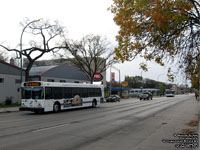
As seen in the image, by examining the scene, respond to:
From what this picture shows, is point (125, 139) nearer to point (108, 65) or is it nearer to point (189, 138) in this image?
point (189, 138)

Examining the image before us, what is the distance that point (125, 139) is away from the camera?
9148 mm

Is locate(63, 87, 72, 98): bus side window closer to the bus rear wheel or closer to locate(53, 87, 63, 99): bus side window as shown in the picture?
locate(53, 87, 63, 99): bus side window

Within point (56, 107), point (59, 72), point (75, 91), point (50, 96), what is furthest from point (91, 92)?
point (59, 72)

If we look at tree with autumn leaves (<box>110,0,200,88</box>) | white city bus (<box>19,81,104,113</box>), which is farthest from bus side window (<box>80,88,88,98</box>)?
tree with autumn leaves (<box>110,0,200,88</box>)

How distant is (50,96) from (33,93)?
145 centimetres

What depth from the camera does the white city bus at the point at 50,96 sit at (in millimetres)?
19984

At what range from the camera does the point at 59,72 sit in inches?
1719

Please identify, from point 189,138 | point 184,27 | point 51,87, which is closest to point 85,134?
point 189,138

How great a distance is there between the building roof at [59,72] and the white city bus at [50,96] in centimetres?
1623

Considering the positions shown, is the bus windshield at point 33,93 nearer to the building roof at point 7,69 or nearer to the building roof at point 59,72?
the building roof at point 7,69

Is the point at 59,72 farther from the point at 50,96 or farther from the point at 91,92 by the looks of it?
the point at 50,96

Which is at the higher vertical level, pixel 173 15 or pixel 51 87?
pixel 173 15

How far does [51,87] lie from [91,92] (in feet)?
23.8

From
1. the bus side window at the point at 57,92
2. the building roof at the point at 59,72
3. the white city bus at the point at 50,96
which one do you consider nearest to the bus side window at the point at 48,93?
the white city bus at the point at 50,96
